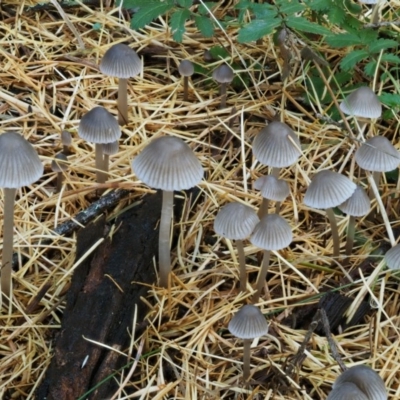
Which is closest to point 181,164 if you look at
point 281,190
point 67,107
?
point 281,190

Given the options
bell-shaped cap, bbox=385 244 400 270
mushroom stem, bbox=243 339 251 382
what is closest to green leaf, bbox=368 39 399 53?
bell-shaped cap, bbox=385 244 400 270

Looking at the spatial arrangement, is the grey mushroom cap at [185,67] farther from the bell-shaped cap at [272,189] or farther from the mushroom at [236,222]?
the mushroom at [236,222]

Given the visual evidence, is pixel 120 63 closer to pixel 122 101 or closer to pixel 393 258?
pixel 122 101

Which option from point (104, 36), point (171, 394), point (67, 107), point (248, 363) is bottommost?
point (171, 394)

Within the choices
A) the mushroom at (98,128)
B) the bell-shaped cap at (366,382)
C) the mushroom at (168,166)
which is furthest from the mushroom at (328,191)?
the mushroom at (98,128)

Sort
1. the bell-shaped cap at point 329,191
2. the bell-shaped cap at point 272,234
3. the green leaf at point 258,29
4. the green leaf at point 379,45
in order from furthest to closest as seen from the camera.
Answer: the green leaf at point 379,45 < the green leaf at point 258,29 < the bell-shaped cap at point 329,191 < the bell-shaped cap at point 272,234

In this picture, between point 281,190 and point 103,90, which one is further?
point 103,90

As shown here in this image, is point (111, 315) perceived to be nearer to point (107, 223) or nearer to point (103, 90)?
point (107, 223)
